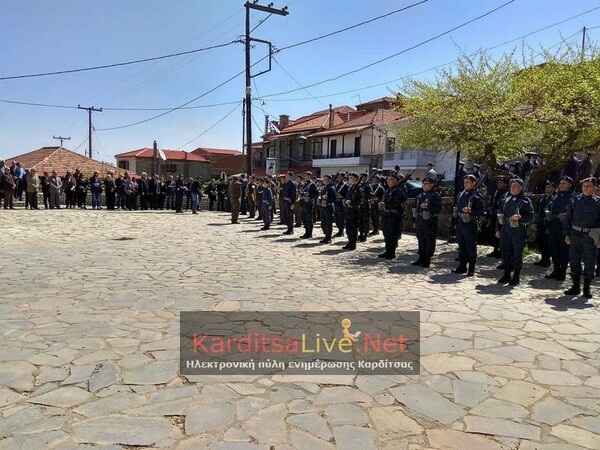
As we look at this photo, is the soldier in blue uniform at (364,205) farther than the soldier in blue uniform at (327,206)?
No

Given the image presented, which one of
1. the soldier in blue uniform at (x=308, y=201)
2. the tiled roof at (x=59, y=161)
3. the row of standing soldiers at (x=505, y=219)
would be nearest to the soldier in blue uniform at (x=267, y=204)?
the soldier in blue uniform at (x=308, y=201)

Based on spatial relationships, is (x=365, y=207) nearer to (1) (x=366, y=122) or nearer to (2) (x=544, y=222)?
(2) (x=544, y=222)

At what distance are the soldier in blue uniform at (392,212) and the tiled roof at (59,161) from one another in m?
28.1

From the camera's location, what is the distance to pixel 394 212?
10531 millimetres

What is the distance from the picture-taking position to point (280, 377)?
4.20m

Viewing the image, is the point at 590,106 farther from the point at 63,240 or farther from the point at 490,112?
the point at 63,240

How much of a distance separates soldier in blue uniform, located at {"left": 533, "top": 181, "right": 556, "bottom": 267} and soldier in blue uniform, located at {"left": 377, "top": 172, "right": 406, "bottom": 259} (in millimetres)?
2799

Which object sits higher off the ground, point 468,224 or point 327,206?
point 327,206

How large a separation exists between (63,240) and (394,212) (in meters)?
8.63

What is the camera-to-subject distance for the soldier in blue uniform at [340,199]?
12773 mm

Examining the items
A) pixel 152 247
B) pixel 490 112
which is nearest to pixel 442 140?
pixel 490 112

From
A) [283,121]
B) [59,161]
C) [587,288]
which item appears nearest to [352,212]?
[587,288]

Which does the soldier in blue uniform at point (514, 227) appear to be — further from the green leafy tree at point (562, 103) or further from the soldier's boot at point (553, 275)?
the green leafy tree at point (562, 103)

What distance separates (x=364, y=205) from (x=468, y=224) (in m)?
4.37
